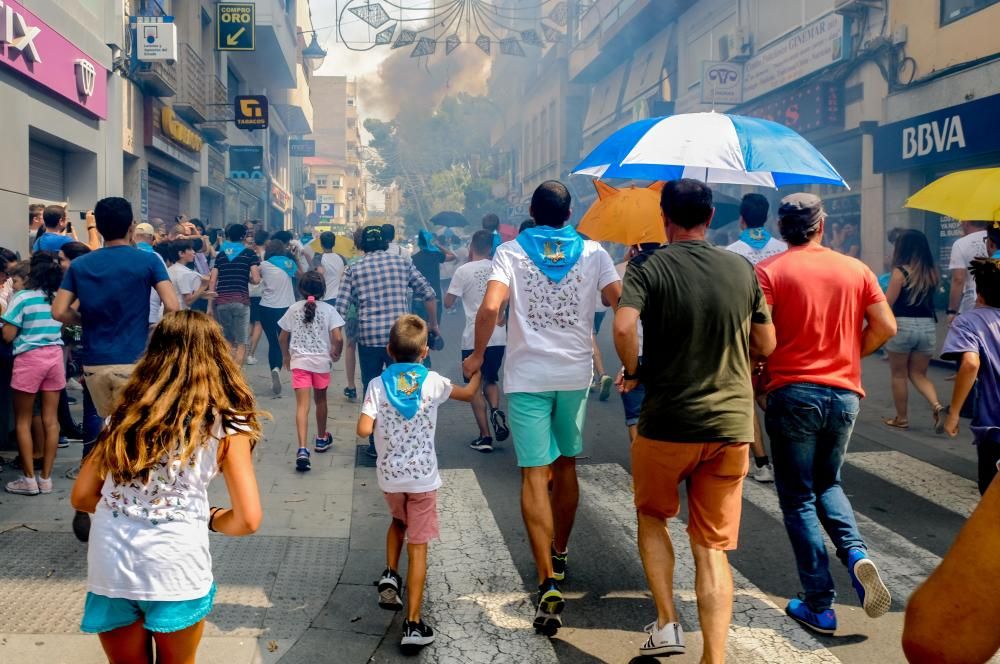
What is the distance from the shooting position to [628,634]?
421 cm

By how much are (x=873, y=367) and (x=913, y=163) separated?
12.1ft

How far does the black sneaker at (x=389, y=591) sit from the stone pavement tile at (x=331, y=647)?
0.76 ft

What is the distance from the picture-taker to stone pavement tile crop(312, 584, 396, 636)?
4.34m

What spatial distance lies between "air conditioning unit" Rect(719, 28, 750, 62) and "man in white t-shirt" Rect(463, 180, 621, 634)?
56.8ft

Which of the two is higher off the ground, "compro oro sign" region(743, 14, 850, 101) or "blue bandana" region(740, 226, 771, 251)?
"compro oro sign" region(743, 14, 850, 101)

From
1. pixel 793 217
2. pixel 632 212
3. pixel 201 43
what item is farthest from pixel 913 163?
pixel 201 43

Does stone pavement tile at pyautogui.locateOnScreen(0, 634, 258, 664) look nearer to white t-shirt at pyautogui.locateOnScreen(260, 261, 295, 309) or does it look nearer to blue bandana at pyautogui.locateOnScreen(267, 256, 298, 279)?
white t-shirt at pyautogui.locateOnScreen(260, 261, 295, 309)

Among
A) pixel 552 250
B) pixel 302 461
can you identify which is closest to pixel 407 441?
pixel 552 250

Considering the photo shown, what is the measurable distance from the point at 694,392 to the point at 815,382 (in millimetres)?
776

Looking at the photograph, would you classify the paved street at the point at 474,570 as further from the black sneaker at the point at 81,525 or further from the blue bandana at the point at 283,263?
the blue bandana at the point at 283,263

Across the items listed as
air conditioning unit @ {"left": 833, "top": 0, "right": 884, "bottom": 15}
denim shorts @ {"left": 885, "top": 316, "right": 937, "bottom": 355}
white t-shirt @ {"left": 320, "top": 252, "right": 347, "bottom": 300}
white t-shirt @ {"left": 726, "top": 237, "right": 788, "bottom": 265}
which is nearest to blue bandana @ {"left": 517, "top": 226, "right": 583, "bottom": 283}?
white t-shirt @ {"left": 726, "top": 237, "right": 788, "bottom": 265}

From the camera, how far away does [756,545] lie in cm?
550

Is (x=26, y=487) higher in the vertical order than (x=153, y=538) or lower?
lower

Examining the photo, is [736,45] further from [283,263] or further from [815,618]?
[815,618]
